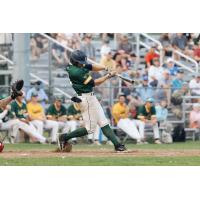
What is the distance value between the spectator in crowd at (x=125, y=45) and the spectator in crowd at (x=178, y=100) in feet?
9.64

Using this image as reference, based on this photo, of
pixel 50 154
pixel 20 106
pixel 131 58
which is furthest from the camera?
pixel 131 58

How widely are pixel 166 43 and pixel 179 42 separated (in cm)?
51

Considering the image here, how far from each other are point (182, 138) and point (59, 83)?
15.8ft

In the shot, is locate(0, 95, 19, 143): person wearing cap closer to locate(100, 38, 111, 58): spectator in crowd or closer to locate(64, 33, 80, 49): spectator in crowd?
locate(64, 33, 80, 49): spectator in crowd

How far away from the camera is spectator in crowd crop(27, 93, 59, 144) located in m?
22.8

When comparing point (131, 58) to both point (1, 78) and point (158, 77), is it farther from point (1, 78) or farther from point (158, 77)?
point (1, 78)

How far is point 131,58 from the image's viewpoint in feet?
85.9

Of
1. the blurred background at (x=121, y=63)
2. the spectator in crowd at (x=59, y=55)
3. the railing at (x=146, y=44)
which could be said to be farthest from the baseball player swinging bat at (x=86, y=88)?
the railing at (x=146, y=44)

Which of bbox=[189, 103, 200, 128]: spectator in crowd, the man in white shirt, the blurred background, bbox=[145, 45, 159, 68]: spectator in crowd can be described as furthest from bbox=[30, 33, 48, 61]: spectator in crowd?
bbox=[189, 103, 200, 128]: spectator in crowd

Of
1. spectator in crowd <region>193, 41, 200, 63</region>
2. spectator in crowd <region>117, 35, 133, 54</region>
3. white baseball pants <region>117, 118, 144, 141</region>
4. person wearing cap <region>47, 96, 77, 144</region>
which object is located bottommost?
white baseball pants <region>117, 118, 144, 141</region>

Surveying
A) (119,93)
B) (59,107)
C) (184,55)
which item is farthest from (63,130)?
(184,55)

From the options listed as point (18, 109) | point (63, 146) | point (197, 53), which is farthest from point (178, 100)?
point (63, 146)

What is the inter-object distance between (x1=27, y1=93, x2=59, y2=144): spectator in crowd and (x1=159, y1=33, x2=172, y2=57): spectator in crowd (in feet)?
19.7

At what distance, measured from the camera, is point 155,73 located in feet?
83.3
